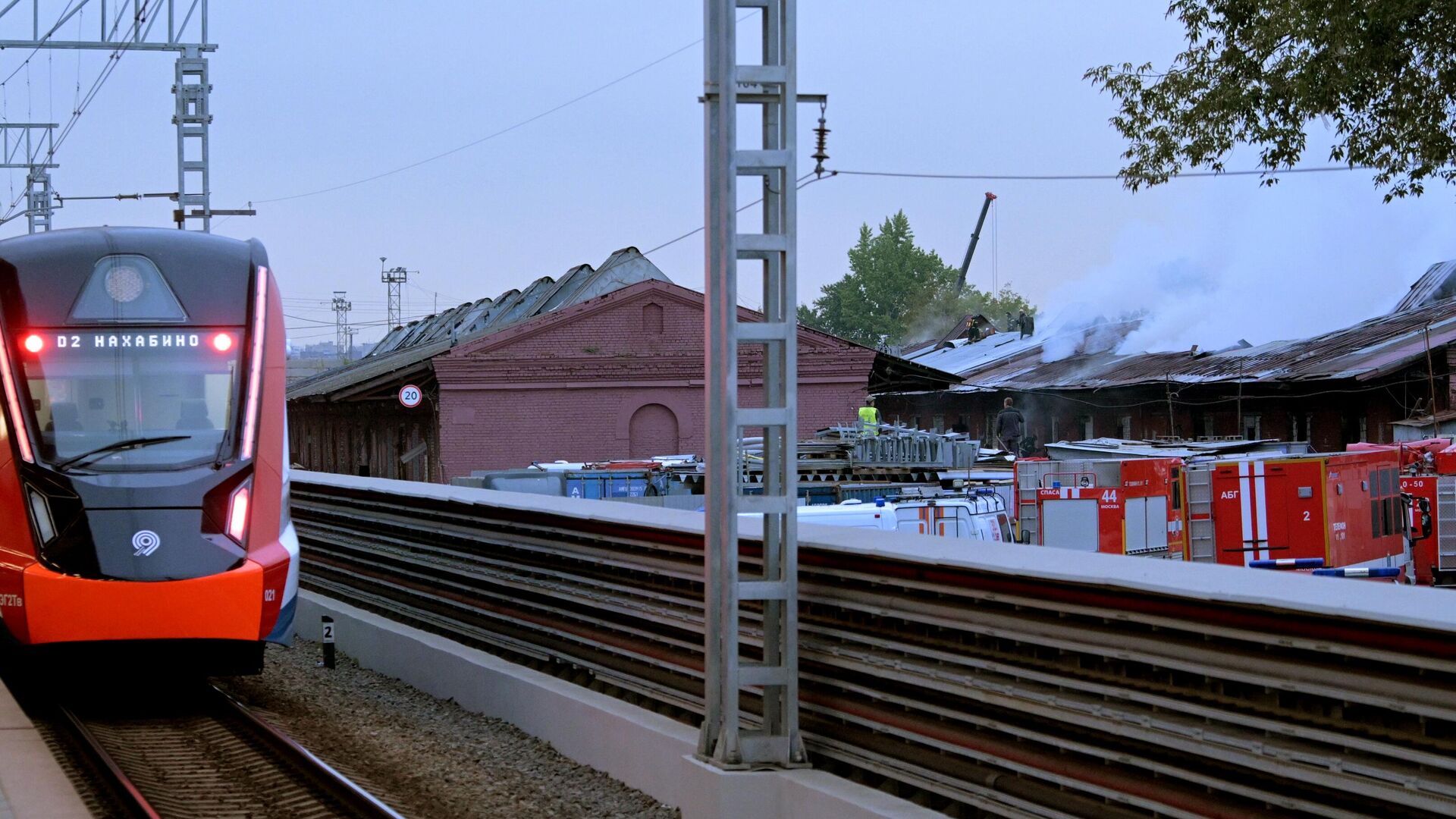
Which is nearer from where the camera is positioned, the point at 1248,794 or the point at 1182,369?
the point at 1248,794

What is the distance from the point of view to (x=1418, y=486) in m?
21.0

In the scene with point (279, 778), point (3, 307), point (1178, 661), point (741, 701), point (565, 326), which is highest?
point (565, 326)

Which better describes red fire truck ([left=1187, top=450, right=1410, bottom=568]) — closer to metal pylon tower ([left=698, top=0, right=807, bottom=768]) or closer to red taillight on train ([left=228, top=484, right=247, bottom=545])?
red taillight on train ([left=228, top=484, right=247, bottom=545])

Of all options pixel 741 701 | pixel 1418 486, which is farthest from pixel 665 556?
pixel 1418 486

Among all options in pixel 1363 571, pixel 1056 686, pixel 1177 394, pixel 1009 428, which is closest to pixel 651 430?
pixel 1009 428

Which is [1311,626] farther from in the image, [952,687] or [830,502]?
[830,502]

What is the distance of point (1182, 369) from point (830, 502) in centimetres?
2402

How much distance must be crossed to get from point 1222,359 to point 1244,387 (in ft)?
13.7

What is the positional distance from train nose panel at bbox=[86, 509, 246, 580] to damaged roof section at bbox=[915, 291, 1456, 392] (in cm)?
2924

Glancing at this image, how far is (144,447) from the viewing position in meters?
10.8

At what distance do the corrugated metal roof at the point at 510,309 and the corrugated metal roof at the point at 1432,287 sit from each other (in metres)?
23.1

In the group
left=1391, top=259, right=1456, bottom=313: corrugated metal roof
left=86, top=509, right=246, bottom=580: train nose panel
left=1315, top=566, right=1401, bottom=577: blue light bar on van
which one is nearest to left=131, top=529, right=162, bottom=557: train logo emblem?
left=86, top=509, right=246, bottom=580: train nose panel

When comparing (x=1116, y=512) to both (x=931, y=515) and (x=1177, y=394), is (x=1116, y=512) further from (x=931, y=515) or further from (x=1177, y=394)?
(x=1177, y=394)

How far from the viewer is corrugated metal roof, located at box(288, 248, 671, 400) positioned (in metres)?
46.4
